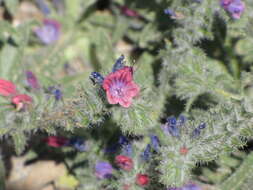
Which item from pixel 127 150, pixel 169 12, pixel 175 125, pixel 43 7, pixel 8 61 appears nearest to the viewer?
pixel 175 125

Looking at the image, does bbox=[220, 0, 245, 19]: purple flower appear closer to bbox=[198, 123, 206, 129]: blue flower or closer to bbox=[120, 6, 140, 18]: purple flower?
bbox=[198, 123, 206, 129]: blue flower

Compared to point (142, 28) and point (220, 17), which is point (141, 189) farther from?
point (142, 28)

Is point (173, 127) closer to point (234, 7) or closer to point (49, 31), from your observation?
point (234, 7)

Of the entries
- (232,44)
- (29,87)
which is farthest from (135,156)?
(232,44)

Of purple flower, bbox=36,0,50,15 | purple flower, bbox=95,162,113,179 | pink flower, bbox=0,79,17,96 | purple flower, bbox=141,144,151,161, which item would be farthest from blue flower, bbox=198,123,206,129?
purple flower, bbox=36,0,50,15

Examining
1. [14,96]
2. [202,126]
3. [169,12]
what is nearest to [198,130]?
[202,126]

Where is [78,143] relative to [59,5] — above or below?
below
